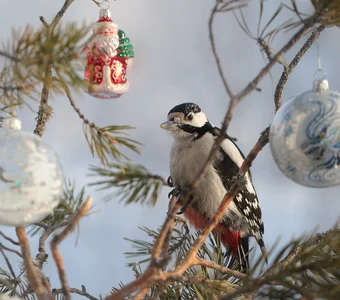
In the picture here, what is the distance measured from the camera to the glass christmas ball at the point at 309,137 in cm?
57

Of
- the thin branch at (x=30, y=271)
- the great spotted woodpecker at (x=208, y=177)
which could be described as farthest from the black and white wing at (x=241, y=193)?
the thin branch at (x=30, y=271)

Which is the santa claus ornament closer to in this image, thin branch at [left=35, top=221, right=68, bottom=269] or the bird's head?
the bird's head

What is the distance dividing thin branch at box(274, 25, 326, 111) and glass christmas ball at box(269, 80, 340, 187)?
16 centimetres

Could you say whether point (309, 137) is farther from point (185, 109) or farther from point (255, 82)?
point (185, 109)

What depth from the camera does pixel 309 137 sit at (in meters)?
0.57

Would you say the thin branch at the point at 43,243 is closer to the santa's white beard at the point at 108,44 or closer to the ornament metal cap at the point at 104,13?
the santa's white beard at the point at 108,44

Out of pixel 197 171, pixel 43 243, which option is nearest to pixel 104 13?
pixel 197 171

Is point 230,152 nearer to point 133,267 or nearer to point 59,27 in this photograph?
point 133,267

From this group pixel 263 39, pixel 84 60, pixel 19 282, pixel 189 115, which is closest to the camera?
pixel 84 60

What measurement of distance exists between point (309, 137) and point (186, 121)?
0.42 metres

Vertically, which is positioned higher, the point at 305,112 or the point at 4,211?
the point at 305,112

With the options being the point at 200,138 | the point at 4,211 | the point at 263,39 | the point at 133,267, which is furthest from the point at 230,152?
the point at 4,211

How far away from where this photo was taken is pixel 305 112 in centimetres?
57

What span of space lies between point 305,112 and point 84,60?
23 centimetres
